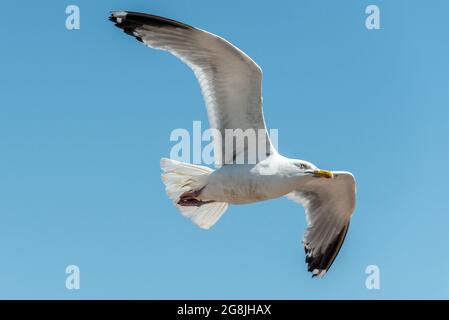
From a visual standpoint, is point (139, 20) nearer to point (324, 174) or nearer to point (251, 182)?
point (251, 182)

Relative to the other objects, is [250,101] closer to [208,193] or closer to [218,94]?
[218,94]

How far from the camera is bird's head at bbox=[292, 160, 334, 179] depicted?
7.35 metres

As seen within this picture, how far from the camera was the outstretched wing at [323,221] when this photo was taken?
832 centimetres

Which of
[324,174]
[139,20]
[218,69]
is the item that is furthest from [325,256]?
[139,20]

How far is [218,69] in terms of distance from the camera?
292 inches

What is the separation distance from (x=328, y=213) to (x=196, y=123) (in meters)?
1.68

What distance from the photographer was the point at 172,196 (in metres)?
7.82

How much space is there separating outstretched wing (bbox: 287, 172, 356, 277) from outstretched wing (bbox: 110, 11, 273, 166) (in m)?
1.09

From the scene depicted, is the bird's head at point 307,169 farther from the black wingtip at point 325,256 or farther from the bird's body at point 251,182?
the black wingtip at point 325,256

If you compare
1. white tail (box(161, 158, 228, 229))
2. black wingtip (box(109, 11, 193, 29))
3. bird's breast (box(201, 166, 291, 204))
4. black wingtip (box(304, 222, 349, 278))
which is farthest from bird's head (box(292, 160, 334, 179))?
black wingtip (box(109, 11, 193, 29))

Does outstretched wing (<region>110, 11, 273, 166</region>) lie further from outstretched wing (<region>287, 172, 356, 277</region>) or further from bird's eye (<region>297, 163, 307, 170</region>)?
outstretched wing (<region>287, 172, 356, 277</region>)

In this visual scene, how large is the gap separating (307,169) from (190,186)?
1.03 meters

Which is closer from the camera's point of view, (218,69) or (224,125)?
(218,69)
